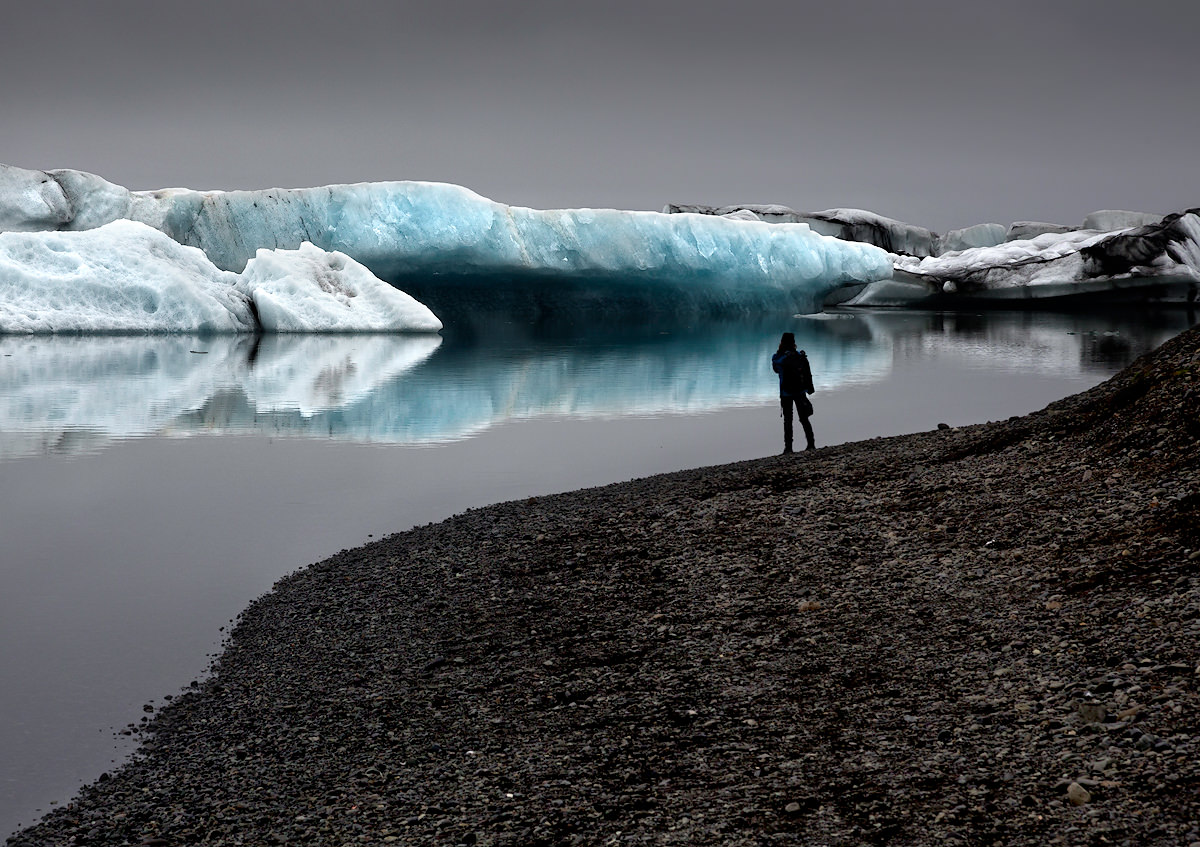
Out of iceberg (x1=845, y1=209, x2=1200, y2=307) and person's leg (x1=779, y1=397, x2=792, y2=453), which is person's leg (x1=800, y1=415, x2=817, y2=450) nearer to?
person's leg (x1=779, y1=397, x2=792, y2=453)

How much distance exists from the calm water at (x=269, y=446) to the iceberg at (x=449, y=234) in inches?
186

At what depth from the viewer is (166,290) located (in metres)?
25.5

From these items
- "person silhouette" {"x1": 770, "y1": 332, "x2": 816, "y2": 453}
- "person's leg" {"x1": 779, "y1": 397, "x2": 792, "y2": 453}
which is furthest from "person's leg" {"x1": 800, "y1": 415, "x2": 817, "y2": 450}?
"person's leg" {"x1": 779, "y1": 397, "x2": 792, "y2": 453}

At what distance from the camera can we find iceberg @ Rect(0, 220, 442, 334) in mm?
24844

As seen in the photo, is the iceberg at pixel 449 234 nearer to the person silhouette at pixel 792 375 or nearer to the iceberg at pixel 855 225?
the iceberg at pixel 855 225

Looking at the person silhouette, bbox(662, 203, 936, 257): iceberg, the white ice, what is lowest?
the person silhouette

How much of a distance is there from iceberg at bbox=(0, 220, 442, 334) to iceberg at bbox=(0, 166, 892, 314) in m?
2.53

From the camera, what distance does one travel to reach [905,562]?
16.5 feet

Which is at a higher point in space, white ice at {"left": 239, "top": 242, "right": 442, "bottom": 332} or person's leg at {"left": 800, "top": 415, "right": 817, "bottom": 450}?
white ice at {"left": 239, "top": 242, "right": 442, "bottom": 332}

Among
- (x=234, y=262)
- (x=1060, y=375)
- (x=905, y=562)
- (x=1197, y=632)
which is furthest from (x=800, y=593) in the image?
(x=234, y=262)

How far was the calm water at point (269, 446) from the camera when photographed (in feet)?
16.7

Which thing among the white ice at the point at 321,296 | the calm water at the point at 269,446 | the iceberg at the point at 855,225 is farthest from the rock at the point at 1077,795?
the iceberg at the point at 855,225

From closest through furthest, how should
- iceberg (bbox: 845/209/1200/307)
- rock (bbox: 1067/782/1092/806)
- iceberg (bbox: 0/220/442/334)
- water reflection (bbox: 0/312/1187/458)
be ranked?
rock (bbox: 1067/782/1092/806), water reflection (bbox: 0/312/1187/458), iceberg (bbox: 0/220/442/334), iceberg (bbox: 845/209/1200/307)

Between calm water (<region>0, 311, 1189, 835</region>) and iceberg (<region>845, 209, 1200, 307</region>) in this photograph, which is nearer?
calm water (<region>0, 311, 1189, 835</region>)
